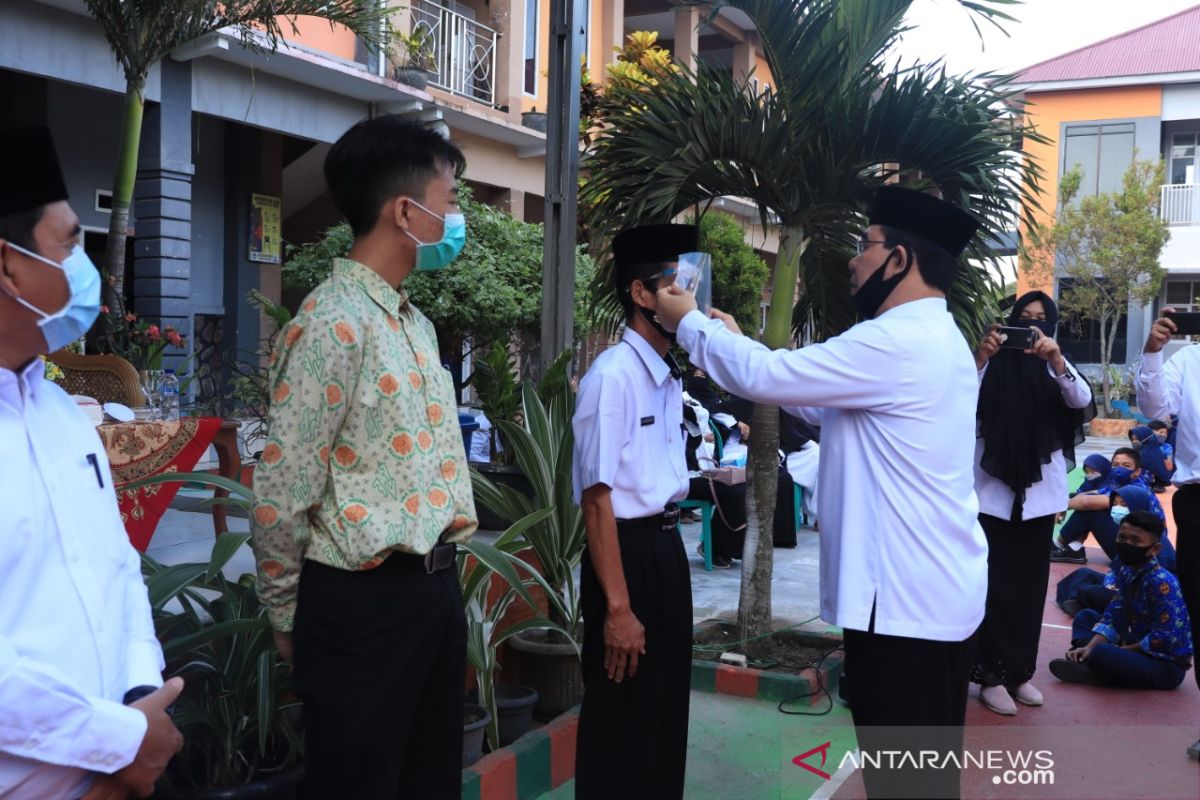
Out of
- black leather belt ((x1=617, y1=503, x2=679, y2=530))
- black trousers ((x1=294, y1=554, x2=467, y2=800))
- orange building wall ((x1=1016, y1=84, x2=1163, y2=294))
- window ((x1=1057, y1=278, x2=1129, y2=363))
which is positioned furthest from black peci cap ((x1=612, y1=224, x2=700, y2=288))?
window ((x1=1057, y1=278, x2=1129, y2=363))

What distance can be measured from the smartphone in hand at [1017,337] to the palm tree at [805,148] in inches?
34.4

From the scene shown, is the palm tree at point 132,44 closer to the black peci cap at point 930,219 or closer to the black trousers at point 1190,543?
the black peci cap at point 930,219

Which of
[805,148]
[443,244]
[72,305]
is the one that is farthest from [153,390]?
[72,305]

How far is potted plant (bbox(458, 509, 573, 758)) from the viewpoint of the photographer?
10.5ft

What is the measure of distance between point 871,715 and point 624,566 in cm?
79

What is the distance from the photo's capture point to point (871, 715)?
8.45ft

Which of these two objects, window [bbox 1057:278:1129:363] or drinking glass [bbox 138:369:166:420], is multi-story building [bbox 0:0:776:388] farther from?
window [bbox 1057:278:1129:363]

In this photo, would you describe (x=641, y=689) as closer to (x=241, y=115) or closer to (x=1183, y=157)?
(x=241, y=115)

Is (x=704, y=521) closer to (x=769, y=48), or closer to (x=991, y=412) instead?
(x=991, y=412)

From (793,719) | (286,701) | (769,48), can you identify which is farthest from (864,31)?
(286,701)

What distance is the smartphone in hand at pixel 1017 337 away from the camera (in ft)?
14.0

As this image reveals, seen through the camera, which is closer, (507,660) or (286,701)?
(286,701)

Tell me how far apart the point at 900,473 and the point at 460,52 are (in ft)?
39.2

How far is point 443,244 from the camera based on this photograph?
7.83 ft
